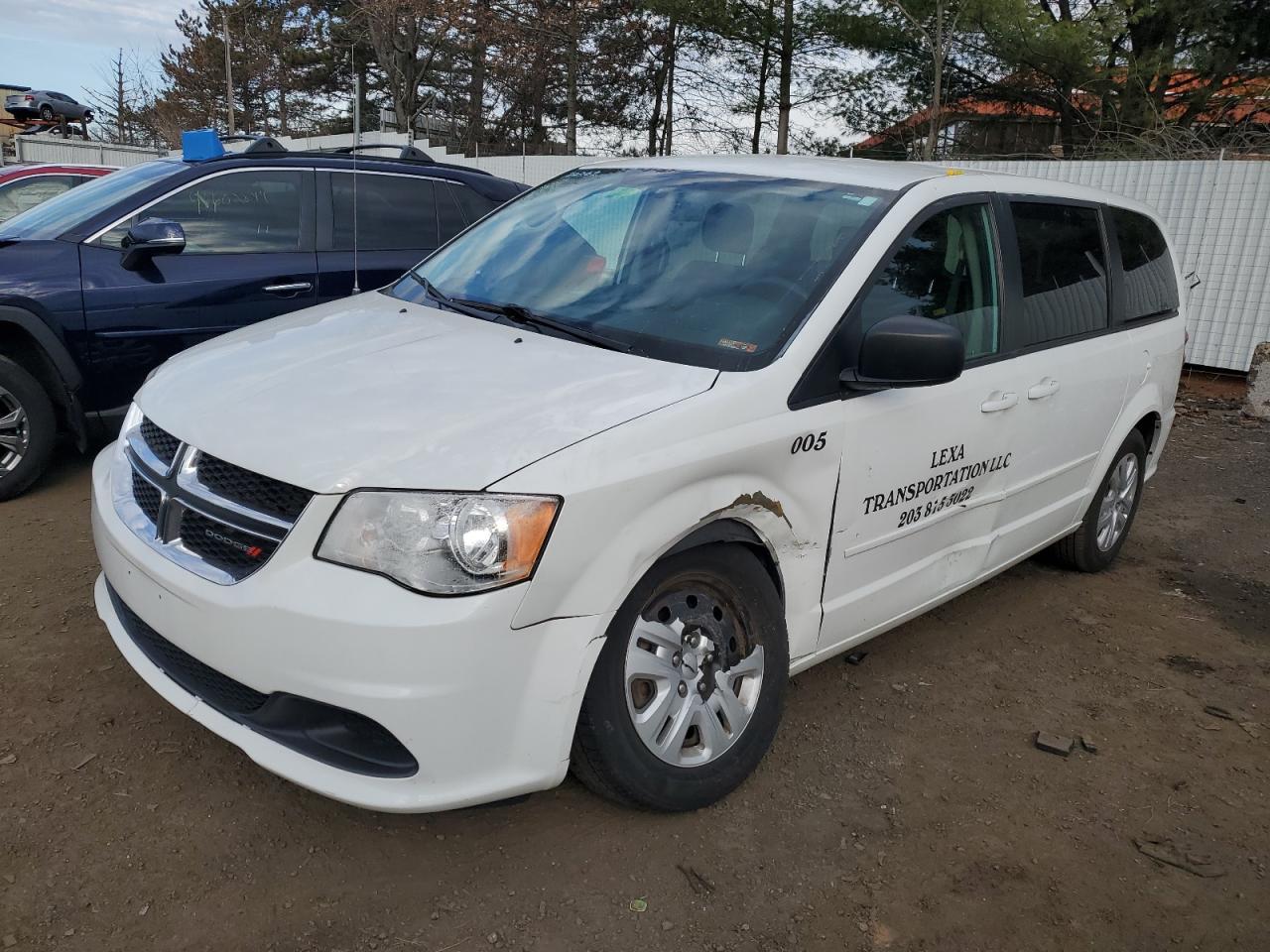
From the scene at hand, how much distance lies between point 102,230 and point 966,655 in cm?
454

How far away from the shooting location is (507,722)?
2262 mm

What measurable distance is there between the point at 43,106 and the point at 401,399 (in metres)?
35.0

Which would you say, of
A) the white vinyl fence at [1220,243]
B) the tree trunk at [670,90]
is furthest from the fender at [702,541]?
the tree trunk at [670,90]

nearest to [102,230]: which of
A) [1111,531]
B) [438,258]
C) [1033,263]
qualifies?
[438,258]

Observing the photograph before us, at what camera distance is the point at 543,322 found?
3.11 m

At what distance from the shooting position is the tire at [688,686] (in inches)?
97.5

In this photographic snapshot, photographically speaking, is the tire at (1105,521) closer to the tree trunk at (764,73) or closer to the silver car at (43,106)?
the tree trunk at (764,73)

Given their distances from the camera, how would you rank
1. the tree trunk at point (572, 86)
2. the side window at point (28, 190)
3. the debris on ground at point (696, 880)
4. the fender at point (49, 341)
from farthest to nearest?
the tree trunk at point (572, 86), the side window at point (28, 190), the fender at point (49, 341), the debris on ground at point (696, 880)

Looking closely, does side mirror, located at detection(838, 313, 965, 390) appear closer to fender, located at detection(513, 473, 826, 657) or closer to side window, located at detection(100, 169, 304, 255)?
fender, located at detection(513, 473, 826, 657)

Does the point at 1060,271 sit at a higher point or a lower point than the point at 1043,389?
higher

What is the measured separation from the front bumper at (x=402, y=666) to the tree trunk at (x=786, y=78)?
22.0 metres

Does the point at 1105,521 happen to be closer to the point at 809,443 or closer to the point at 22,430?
the point at 809,443

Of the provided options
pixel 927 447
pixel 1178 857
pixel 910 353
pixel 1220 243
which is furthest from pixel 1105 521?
pixel 1220 243

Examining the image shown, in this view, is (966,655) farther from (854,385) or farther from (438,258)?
(438,258)
